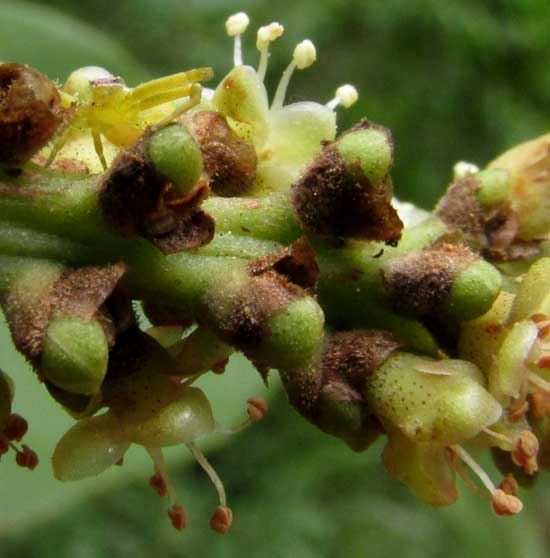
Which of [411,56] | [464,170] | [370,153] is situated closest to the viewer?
[370,153]

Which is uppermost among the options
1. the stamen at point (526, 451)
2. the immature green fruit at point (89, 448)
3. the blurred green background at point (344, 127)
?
the stamen at point (526, 451)

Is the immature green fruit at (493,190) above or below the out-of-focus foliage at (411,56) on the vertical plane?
above

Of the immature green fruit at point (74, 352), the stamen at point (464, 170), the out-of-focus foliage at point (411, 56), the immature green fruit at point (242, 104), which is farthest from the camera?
the out-of-focus foliage at point (411, 56)

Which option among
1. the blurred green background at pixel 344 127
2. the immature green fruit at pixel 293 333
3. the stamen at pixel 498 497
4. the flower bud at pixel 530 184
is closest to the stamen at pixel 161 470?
the immature green fruit at pixel 293 333

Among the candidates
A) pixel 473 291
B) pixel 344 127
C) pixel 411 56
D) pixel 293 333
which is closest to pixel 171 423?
pixel 293 333

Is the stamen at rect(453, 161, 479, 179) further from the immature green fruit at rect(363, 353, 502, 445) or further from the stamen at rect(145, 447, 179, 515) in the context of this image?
the stamen at rect(145, 447, 179, 515)

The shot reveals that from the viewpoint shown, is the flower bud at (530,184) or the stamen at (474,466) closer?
the stamen at (474,466)

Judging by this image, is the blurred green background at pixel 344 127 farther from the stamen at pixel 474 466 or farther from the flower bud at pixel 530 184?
the stamen at pixel 474 466

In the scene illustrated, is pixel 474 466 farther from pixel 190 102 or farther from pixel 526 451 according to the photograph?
pixel 190 102
